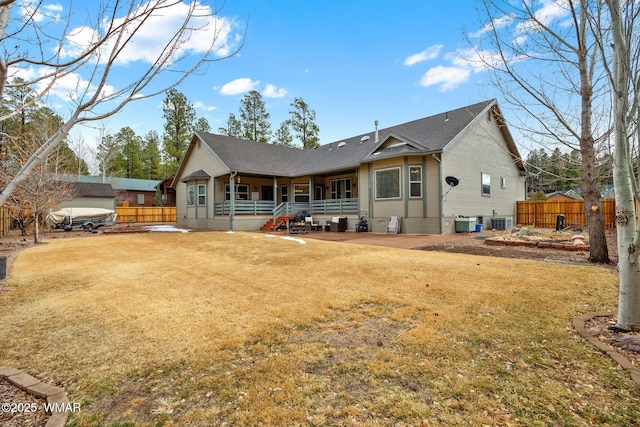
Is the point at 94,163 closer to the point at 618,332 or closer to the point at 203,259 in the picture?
the point at 203,259

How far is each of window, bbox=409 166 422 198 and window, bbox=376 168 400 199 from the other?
0.62 metres

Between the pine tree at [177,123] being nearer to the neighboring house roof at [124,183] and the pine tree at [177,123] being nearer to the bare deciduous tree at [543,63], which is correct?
the neighboring house roof at [124,183]

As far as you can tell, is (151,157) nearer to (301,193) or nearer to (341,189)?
(301,193)

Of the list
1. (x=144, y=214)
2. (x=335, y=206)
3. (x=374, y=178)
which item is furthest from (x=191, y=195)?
(x=144, y=214)

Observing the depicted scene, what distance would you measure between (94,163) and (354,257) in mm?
42815

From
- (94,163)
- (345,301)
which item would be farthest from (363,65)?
(94,163)

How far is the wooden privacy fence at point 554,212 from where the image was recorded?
16.5 metres

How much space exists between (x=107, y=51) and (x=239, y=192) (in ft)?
58.4

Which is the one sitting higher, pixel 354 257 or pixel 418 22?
pixel 418 22

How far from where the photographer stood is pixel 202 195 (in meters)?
20.4

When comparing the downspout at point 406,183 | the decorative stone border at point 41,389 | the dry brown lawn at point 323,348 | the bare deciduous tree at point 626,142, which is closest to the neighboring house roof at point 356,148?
the downspout at point 406,183

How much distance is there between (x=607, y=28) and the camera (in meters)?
3.56

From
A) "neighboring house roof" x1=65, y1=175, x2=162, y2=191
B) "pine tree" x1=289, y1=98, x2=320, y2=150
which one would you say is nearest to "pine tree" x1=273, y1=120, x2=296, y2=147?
"pine tree" x1=289, y1=98, x2=320, y2=150

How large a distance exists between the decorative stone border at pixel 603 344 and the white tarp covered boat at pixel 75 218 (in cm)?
2339
